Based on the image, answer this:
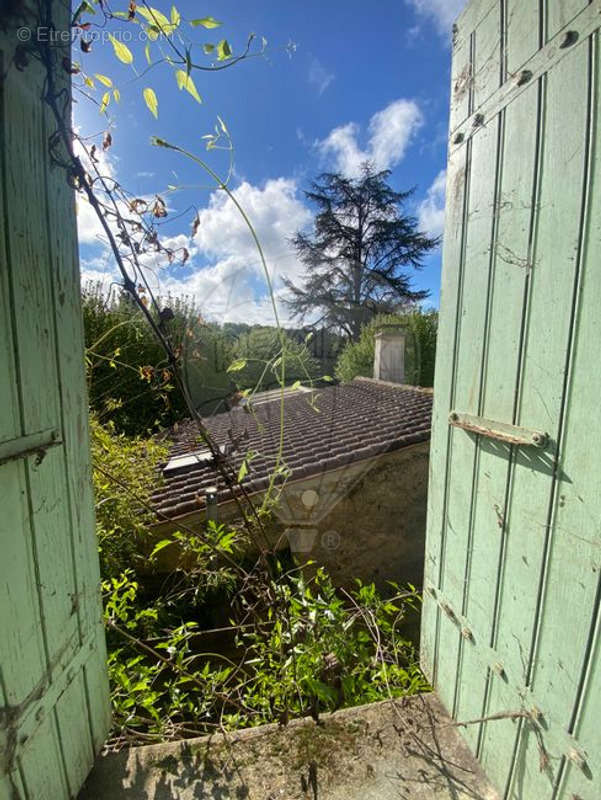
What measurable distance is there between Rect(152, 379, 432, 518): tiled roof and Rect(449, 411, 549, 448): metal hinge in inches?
→ 46.3

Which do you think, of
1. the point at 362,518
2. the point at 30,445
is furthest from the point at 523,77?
the point at 362,518

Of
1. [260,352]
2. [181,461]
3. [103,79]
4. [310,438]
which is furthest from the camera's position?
[310,438]

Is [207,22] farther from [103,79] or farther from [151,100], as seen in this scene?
[103,79]

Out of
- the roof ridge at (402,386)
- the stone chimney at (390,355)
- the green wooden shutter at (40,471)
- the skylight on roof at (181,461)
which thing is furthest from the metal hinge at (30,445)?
the stone chimney at (390,355)

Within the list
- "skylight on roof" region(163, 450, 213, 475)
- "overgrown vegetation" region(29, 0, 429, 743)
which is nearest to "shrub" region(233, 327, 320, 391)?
"overgrown vegetation" region(29, 0, 429, 743)

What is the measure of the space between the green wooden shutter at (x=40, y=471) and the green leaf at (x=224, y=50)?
1.52 ft

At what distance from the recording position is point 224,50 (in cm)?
117

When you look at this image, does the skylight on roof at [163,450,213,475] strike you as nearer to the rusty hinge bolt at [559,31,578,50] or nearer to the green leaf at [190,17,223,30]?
the green leaf at [190,17,223,30]

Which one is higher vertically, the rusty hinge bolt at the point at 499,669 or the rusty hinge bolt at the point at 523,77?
the rusty hinge bolt at the point at 523,77

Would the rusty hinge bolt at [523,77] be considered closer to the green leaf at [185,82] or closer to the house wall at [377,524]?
the green leaf at [185,82]

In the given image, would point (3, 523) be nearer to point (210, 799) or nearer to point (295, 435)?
point (210, 799)

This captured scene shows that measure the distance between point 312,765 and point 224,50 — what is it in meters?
2.67

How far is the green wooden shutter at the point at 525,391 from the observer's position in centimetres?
96

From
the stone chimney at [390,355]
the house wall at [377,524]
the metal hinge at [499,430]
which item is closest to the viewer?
the metal hinge at [499,430]
